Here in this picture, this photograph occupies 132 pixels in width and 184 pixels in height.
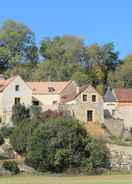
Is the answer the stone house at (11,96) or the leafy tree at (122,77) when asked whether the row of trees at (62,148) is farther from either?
the leafy tree at (122,77)

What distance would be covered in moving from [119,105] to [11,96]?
17350mm

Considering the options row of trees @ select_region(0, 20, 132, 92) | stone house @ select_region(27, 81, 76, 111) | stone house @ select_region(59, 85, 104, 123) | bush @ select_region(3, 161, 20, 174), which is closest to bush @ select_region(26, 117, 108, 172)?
bush @ select_region(3, 161, 20, 174)

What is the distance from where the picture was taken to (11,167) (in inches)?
2532

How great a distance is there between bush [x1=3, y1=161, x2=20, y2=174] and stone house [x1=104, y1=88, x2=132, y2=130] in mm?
35314

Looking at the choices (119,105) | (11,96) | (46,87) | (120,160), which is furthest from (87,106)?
(120,160)

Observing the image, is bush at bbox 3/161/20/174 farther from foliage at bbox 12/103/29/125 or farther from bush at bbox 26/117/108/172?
foliage at bbox 12/103/29/125

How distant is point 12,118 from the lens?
3519 inches

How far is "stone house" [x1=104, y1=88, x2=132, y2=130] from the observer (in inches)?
3890

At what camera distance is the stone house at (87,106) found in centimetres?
9331

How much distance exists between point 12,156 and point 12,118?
17.6 m

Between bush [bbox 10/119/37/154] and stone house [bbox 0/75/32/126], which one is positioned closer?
bush [bbox 10/119/37/154]

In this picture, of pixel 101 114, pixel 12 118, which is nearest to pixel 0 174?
pixel 12 118

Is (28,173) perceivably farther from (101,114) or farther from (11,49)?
(11,49)

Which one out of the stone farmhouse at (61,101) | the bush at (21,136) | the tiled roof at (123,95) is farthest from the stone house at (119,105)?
the bush at (21,136)
